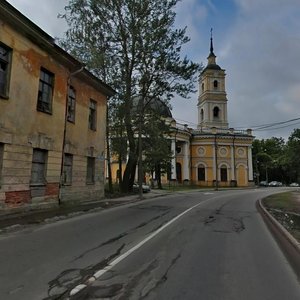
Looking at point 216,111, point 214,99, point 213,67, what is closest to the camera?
point 214,99

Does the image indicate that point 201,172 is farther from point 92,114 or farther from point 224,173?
point 92,114

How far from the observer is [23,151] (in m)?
15.7

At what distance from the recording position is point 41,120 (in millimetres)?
17016

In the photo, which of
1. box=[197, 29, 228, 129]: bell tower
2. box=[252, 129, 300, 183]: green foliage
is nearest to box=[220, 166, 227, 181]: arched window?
box=[197, 29, 228, 129]: bell tower

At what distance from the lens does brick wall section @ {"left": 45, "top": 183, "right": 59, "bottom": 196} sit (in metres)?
17.6

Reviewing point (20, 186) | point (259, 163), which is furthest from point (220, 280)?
point (259, 163)

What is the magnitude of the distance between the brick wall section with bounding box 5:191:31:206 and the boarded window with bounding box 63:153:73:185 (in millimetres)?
3768

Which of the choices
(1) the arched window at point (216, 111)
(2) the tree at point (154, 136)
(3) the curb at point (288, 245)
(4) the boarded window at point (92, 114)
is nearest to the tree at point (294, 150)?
(2) the tree at point (154, 136)

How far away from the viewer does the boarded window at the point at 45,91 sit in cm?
1728

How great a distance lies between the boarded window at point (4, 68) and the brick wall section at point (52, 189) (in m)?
5.11

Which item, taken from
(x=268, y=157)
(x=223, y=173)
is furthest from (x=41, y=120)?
(x=268, y=157)

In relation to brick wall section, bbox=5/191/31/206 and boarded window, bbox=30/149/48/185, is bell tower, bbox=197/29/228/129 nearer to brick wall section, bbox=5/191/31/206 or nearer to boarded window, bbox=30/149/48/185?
boarded window, bbox=30/149/48/185

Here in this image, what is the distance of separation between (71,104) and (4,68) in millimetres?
6104

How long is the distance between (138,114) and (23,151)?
56.6 ft
